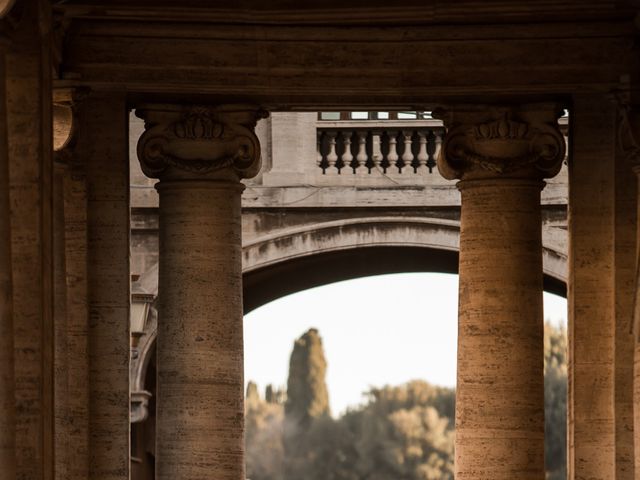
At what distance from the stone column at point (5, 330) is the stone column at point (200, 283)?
677 cm

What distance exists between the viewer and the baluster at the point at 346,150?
2240 inches

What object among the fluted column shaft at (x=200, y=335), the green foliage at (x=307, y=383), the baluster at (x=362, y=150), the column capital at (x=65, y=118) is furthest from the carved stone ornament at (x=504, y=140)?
the green foliage at (x=307, y=383)

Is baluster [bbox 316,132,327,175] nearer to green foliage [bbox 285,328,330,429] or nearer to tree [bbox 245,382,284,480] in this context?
tree [bbox 245,382,284,480]

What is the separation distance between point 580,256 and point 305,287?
18807 millimetres

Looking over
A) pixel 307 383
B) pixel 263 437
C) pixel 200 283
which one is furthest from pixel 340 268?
pixel 200 283

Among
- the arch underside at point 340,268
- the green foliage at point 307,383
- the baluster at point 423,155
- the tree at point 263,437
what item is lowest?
the tree at point 263,437

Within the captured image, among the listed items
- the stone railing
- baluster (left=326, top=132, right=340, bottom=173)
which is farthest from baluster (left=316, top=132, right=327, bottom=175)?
baluster (left=326, top=132, right=340, bottom=173)

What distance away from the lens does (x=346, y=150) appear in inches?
2243

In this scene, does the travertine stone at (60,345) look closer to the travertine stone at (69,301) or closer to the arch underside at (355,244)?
the travertine stone at (69,301)

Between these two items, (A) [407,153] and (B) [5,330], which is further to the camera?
(A) [407,153]

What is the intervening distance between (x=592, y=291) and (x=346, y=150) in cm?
1525

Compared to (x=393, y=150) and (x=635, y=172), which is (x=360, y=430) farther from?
(x=635, y=172)

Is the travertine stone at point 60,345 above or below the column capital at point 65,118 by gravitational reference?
below

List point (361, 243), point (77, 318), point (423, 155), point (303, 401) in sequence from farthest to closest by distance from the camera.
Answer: point (303, 401), point (423, 155), point (361, 243), point (77, 318)
